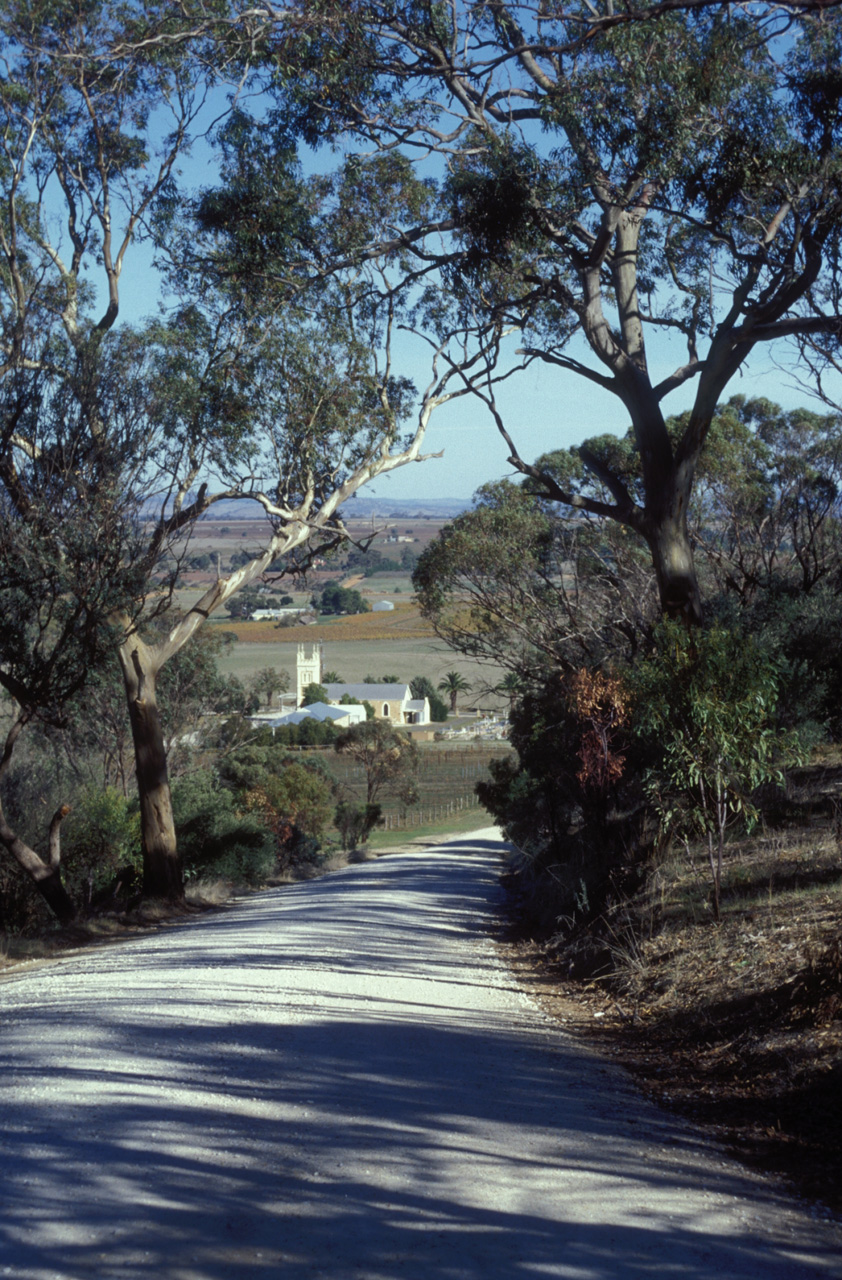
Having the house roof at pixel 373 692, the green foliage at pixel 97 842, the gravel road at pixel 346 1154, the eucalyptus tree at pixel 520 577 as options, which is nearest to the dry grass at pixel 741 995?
the gravel road at pixel 346 1154

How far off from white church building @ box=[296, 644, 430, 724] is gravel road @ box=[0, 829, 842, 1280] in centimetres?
7467

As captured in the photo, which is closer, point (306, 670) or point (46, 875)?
point (46, 875)

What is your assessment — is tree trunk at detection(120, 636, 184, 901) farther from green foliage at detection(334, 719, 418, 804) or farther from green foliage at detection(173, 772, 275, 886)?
green foliage at detection(334, 719, 418, 804)

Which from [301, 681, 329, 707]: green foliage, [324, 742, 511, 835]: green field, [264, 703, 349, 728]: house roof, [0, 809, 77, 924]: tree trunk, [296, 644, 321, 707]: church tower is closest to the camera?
[0, 809, 77, 924]: tree trunk

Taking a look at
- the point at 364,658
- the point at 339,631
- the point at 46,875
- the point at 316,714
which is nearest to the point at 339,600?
the point at 316,714

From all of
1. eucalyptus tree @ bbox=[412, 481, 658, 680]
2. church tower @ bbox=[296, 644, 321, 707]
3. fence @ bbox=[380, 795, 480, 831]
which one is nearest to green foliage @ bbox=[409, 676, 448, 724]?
church tower @ bbox=[296, 644, 321, 707]

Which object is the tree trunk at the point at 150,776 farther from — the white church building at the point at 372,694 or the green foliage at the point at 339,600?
the white church building at the point at 372,694

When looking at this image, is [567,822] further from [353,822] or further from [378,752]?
[378,752]

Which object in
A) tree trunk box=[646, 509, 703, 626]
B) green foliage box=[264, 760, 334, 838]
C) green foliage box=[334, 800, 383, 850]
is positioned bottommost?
green foliage box=[334, 800, 383, 850]

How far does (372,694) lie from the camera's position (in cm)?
8519

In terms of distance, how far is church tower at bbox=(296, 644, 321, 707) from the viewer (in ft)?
273

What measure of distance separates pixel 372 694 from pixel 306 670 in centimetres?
530

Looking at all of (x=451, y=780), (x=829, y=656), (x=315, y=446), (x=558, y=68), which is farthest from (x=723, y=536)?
(x=451, y=780)

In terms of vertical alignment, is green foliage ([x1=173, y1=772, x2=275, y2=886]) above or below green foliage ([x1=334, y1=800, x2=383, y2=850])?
above
